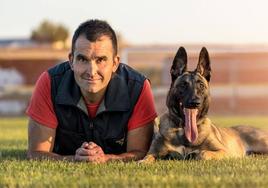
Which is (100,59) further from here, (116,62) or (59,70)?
(59,70)

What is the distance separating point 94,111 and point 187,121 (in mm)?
1098

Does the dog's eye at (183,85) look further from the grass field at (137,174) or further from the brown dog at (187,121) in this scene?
the grass field at (137,174)

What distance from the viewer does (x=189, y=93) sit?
8.02 m

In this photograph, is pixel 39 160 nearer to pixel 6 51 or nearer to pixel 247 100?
pixel 247 100

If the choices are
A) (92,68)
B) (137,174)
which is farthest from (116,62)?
(137,174)

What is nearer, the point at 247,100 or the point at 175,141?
the point at 175,141

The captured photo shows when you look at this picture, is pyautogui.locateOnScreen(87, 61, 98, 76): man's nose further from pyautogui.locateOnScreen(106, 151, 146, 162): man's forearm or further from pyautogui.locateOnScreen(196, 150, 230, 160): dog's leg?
pyautogui.locateOnScreen(196, 150, 230, 160): dog's leg

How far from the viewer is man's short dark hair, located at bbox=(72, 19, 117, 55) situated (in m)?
7.50

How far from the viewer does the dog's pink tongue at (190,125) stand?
8141 mm

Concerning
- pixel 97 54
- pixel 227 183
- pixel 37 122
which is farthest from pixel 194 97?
pixel 227 183

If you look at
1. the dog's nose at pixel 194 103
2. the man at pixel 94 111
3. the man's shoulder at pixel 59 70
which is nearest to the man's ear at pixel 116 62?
the man at pixel 94 111

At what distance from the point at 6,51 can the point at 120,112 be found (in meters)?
44.6

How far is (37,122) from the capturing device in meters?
7.94

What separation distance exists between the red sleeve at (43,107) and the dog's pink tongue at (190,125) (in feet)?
4.99
